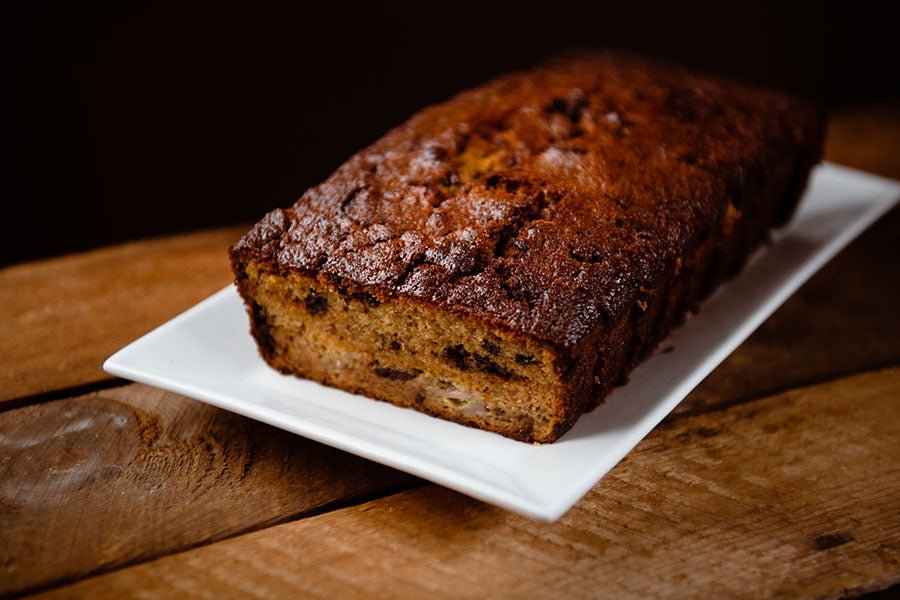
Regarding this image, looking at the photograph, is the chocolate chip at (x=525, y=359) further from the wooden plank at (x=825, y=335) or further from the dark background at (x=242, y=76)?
the dark background at (x=242, y=76)

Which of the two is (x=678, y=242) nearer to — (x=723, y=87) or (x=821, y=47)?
(x=723, y=87)

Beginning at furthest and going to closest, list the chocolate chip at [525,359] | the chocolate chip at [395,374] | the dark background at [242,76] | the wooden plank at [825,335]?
the dark background at [242,76] → the wooden plank at [825,335] → the chocolate chip at [395,374] → the chocolate chip at [525,359]

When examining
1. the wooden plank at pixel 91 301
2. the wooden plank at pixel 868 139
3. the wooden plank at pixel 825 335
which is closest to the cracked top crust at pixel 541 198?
the wooden plank at pixel 825 335

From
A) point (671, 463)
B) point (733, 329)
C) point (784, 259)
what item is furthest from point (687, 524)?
point (784, 259)

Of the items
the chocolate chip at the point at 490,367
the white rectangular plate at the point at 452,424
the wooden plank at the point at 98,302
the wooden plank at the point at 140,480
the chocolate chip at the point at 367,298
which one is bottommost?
the wooden plank at the point at 140,480

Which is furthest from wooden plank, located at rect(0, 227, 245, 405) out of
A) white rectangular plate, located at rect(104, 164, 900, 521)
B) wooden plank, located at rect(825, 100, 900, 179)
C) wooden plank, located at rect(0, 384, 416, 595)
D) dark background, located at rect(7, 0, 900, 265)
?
wooden plank, located at rect(825, 100, 900, 179)

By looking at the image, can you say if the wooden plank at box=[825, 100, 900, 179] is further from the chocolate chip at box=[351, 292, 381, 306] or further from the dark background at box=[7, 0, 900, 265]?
the chocolate chip at box=[351, 292, 381, 306]

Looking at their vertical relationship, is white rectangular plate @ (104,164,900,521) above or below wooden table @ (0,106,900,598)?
above
